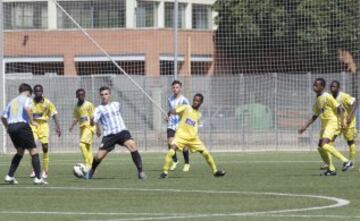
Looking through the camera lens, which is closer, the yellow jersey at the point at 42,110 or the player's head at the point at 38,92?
the player's head at the point at 38,92

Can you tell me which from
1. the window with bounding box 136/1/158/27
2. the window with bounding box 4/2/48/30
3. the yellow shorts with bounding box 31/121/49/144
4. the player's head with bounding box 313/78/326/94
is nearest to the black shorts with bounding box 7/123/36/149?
the yellow shorts with bounding box 31/121/49/144

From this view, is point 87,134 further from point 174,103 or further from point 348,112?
point 348,112

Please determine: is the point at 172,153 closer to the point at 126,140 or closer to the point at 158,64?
the point at 126,140

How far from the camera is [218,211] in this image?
1494cm

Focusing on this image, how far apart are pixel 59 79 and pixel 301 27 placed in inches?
563

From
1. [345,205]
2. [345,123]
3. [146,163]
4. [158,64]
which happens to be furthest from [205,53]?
[345,205]

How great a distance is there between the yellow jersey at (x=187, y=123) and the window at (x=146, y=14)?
32.6 metres

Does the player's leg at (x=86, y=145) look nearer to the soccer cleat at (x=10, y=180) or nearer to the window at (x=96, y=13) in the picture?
the soccer cleat at (x=10, y=180)

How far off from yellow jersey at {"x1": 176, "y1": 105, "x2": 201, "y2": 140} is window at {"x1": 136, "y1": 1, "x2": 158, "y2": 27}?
107ft

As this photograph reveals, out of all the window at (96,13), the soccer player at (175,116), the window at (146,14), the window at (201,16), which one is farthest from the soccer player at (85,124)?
the window at (201,16)

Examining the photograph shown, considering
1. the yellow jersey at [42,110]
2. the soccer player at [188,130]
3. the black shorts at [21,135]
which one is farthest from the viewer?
the yellow jersey at [42,110]

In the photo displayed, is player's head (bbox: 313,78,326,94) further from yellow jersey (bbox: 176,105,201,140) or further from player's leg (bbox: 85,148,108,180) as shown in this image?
player's leg (bbox: 85,148,108,180)

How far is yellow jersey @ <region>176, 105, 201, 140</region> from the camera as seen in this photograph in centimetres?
2277

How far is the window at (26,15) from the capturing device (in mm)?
50844
